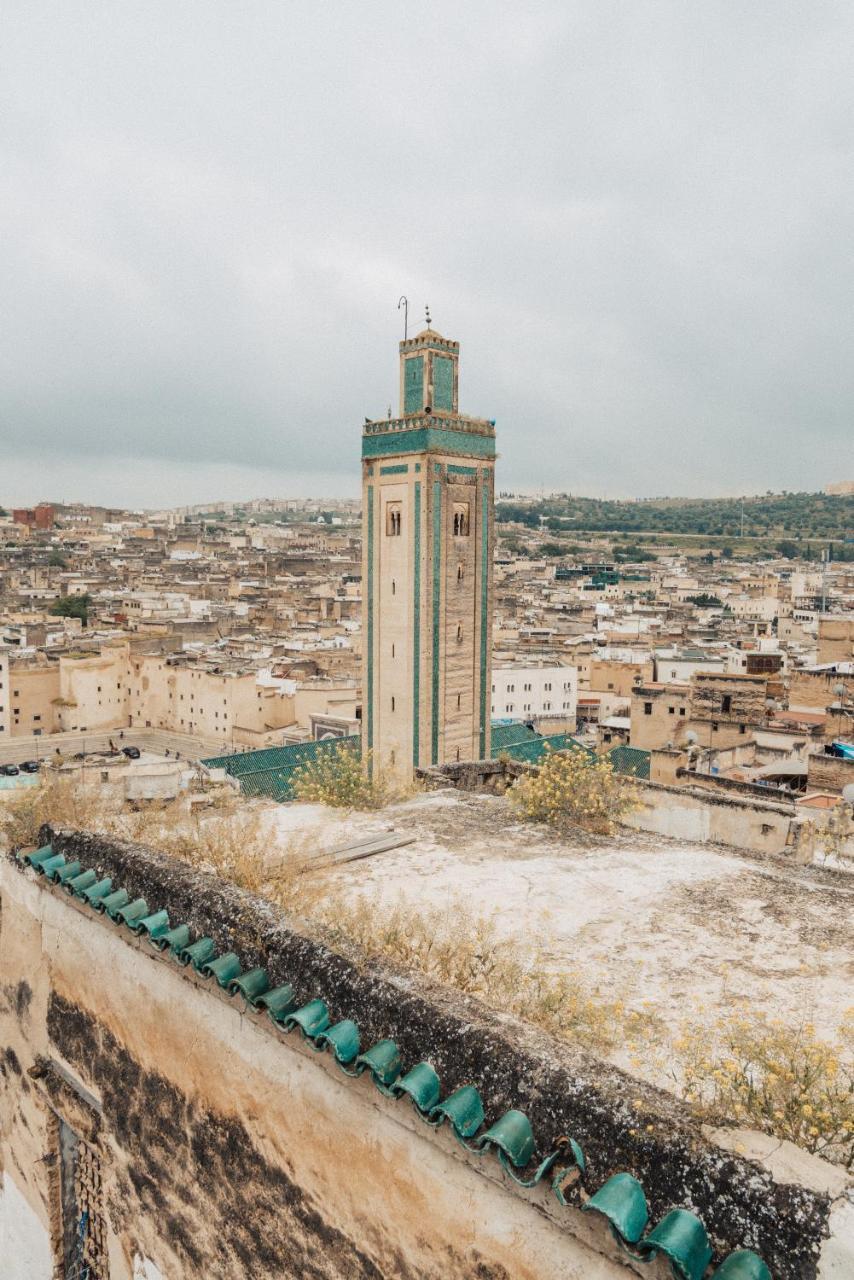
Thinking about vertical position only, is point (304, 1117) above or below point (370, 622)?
below

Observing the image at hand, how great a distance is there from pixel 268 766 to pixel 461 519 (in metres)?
7.07

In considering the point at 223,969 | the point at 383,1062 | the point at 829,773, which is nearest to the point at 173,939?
the point at 223,969

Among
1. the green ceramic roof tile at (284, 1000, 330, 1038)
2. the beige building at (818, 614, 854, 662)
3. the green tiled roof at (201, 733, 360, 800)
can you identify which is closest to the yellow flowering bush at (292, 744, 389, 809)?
the green ceramic roof tile at (284, 1000, 330, 1038)

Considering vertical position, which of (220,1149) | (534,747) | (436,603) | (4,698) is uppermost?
(436,603)

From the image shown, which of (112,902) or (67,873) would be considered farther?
(67,873)

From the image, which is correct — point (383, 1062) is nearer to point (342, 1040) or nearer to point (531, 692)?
point (342, 1040)

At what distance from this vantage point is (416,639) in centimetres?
2186

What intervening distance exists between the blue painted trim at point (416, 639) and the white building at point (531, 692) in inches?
408

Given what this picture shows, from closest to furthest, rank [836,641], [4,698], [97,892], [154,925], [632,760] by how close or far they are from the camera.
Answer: [154,925] < [97,892] < [632,760] < [836,641] < [4,698]

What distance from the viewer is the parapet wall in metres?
2.37

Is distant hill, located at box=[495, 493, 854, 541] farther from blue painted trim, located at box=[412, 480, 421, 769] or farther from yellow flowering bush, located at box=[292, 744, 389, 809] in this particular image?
yellow flowering bush, located at box=[292, 744, 389, 809]

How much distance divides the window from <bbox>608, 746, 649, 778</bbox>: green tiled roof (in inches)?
236

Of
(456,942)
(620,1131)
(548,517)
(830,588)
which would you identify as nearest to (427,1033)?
(620,1131)

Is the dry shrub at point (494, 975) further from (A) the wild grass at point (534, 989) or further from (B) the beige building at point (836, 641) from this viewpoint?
(B) the beige building at point (836, 641)
